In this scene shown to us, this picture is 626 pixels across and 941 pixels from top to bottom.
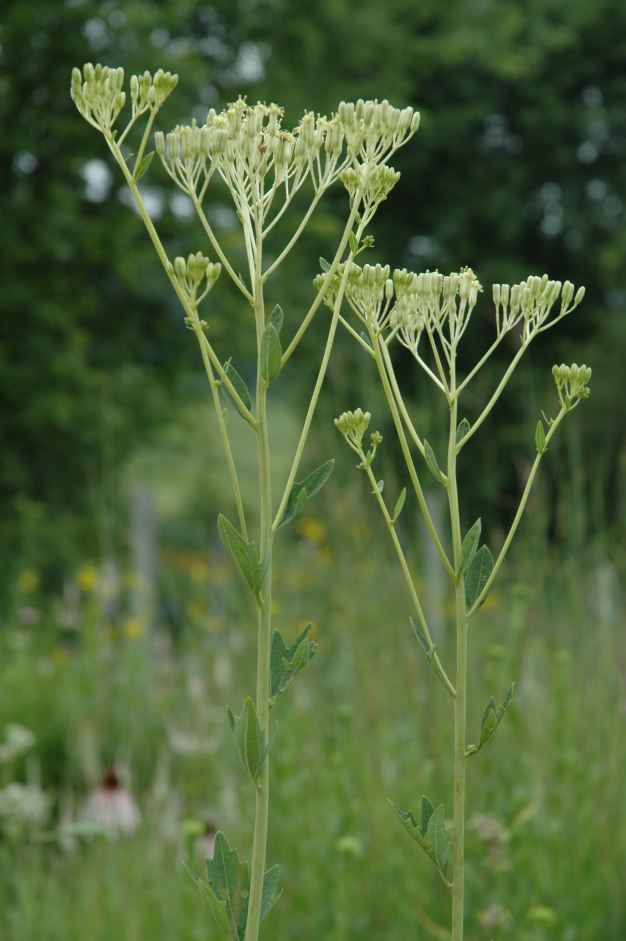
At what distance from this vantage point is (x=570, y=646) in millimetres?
2768

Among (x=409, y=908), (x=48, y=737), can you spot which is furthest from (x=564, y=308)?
(x=48, y=737)

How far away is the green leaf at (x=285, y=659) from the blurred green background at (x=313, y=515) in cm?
108

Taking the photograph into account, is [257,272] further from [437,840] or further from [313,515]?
[313,515]

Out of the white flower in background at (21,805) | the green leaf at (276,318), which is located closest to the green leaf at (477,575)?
the green leaf at (276,318)

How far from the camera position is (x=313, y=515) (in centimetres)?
521

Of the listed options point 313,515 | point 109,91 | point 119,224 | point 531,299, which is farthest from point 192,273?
point 119,224

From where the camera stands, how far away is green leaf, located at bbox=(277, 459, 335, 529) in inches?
25.9

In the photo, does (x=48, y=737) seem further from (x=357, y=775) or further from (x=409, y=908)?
(x=409, y=908)

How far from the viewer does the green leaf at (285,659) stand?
0.63 metres

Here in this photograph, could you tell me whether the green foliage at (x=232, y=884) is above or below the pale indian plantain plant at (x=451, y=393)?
below

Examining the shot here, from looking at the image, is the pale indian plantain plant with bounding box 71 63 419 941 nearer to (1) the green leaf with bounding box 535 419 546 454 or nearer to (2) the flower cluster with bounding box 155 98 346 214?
(2) the flower cluster with bounding box 155 98 346 214

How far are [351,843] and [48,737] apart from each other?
250 cm

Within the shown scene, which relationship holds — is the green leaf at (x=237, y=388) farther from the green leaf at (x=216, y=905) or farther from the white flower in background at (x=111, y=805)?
the white flower in background at (x=111, y=805)

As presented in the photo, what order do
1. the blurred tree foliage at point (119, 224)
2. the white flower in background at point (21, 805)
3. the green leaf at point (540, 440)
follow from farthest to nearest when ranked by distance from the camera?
1. the blurred tree foliage at point (119, 224)
2. the white flower in background at point (21, 805)
3. the green leaf at point (540, 440)
